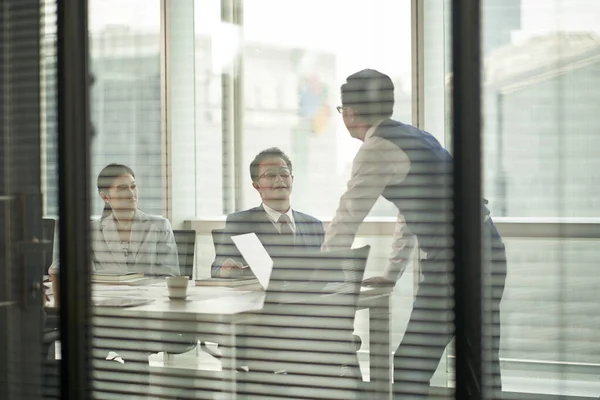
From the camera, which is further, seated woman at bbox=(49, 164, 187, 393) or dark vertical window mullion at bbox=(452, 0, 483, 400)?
seated woman at bbox=(49, 164, 187, 393)

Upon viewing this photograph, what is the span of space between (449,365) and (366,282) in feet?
0.93

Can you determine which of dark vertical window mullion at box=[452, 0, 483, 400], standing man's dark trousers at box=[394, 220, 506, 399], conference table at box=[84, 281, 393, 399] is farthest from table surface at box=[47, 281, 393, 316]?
dark vertical window mullion at box=[452, 0, 483, 400]

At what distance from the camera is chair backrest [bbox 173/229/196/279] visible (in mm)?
2311

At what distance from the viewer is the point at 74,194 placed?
2502 millimetres

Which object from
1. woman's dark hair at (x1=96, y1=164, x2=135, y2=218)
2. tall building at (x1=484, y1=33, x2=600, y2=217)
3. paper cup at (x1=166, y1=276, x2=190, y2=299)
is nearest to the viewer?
tall building at (x1=484, y1=33, x2=600, y2=217)

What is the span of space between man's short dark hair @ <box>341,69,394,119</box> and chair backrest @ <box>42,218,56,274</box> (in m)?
0.96

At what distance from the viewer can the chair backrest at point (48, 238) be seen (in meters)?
2.55

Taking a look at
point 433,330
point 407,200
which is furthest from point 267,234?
point 433,330

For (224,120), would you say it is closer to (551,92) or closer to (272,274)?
(272,274)

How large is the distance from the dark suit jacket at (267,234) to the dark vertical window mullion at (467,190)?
37cm

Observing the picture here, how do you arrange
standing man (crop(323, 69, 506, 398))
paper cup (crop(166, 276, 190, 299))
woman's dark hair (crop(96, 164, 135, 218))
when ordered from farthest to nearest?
woman's dark hair (crop(96, 164, 135, 218)) → paper cup (crop(166, 276, 190, 299)) → standing man (crop(323, 69, 506, 398))

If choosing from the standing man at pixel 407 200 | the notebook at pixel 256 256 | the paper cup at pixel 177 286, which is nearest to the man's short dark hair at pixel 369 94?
the standing man at pixel 407 200

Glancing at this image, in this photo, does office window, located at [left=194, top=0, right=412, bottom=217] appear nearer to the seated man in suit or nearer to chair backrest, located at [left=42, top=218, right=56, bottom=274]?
the seated man in suit

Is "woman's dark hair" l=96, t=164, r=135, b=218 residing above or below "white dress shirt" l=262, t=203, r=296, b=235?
above
